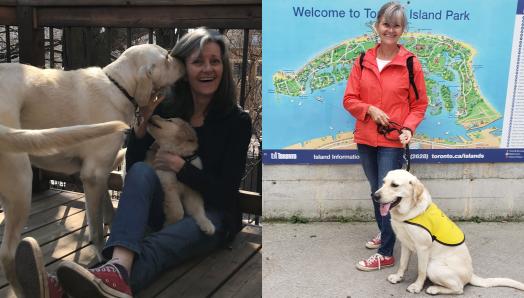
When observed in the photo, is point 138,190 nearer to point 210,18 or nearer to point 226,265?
point 226,265

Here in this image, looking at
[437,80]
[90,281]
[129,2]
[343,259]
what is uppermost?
[129,2]

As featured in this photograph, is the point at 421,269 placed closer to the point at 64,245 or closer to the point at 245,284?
the point at 245,284

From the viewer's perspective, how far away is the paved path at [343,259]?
297cm

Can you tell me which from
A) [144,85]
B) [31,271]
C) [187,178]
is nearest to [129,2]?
[144,85]

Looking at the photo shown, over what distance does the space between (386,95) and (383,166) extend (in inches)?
18.3

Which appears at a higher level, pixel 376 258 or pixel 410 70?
pixel 410 70

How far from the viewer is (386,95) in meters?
3.05

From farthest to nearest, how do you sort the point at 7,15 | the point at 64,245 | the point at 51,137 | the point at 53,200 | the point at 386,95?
the point at 53,200
the point at 7,15
the point at 64,245
the point at 386,95
the point at 51,137

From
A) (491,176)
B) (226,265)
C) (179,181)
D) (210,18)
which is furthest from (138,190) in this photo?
(491,176)

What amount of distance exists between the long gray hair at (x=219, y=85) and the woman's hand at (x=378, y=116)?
0.91m

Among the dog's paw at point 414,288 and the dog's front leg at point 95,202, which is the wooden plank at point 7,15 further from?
the dog's paw at point 414,288

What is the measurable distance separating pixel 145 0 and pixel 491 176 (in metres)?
3.22

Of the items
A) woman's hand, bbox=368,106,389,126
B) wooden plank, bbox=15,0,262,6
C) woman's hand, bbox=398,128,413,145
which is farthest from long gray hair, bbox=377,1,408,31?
wooden plank, bbox=15,0,262,6

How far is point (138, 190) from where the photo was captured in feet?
8.54
